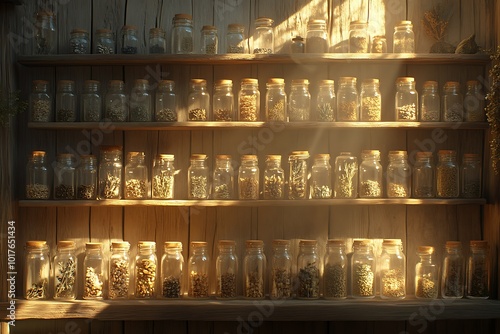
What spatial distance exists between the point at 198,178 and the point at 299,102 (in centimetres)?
59

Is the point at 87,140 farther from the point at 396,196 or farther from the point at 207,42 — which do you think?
the point at 396,196

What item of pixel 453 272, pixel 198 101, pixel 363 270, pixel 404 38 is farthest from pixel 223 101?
pixel 453 272

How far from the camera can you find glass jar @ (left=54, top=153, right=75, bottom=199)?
134 inches

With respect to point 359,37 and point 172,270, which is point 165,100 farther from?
point 359,37

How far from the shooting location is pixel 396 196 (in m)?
3.43

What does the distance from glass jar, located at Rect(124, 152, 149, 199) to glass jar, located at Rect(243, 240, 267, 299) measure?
0.54 metres

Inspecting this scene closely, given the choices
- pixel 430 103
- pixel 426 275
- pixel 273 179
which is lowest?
pixel 426 275

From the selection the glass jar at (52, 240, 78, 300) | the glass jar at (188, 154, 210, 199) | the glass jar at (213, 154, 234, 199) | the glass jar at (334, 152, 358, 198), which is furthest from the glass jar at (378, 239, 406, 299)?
the glass jar at (52, 240, 78, 300)

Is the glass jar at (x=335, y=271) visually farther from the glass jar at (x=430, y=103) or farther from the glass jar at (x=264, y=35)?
the glass jar at (x=264, y=35)

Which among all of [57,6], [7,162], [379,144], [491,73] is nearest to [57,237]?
[7,162]

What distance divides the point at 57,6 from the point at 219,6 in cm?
79

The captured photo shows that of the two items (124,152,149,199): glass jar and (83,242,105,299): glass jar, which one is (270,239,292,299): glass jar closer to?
(124,152,149,199): glass jar

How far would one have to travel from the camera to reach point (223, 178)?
344 cm

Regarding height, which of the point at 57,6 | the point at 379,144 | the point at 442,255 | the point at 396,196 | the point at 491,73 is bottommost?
the point at 442,255
